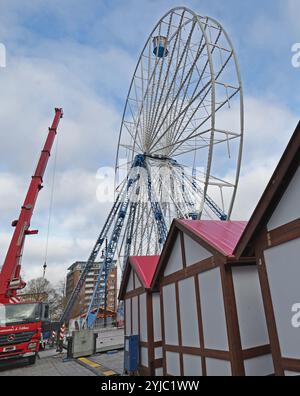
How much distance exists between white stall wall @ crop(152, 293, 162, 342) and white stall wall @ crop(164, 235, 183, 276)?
167cm

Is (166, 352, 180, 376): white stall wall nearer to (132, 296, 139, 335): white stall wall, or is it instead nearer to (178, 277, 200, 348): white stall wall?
(178, 277, 200, 348): white stall wall

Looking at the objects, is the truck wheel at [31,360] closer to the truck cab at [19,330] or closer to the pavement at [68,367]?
the truck cab at [19,330]

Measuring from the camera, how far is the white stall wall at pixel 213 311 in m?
6.27

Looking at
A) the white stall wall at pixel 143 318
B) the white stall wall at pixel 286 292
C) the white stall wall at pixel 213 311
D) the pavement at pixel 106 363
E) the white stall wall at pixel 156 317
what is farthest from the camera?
the pavement at pixel 106 363

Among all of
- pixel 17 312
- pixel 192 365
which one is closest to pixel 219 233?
pixel 192 365

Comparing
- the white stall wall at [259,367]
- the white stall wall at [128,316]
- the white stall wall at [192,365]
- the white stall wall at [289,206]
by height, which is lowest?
the white stall wall at [192,365]

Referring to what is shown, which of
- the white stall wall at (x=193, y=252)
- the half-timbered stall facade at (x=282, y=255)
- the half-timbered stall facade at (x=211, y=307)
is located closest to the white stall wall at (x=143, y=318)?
the half-timbered stall facade at (x=211, y=307)

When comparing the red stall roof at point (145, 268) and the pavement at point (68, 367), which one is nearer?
the red stall roof at point (145, 268)

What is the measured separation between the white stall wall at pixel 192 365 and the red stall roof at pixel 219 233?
288 centimetres

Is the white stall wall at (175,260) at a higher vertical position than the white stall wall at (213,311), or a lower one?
higher

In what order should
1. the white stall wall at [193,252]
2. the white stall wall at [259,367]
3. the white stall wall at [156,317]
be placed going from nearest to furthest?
the white stall wall at [259,367] < the white stall wall at [193,252] < the white stall wall at [156,317]

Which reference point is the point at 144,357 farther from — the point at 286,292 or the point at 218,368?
the point at 286,292

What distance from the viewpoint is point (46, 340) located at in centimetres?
2173
